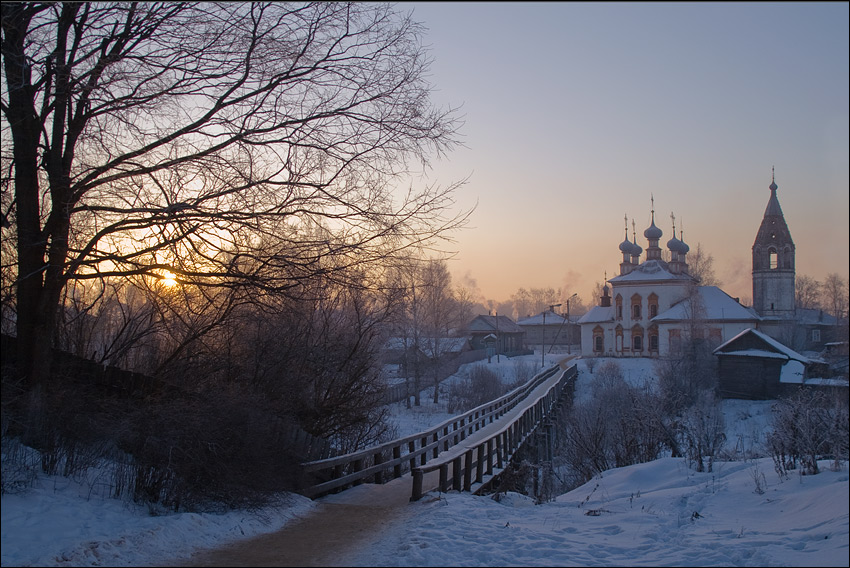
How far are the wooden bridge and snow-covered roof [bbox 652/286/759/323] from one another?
131ft

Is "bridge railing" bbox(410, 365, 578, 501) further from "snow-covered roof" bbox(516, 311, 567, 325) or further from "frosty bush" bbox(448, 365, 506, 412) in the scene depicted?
"snow-covered roof" bbox(516, 311, 567, 325)

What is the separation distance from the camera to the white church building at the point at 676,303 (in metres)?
52.4

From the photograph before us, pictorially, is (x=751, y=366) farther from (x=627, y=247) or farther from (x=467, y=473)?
(x=627, y=247)

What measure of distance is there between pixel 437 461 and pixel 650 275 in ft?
226

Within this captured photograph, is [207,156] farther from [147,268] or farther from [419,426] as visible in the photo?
[419,426]

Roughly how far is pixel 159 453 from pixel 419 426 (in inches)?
921

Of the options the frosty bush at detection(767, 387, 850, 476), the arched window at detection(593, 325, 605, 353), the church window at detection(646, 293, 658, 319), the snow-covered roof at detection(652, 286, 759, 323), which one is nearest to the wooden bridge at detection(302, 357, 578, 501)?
the frosty bush at detection(767, 387, 850, 476)

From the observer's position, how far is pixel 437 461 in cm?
1225

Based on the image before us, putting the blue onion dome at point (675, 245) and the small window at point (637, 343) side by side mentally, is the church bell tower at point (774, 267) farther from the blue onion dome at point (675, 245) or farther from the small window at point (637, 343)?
the blue onion dome at point (675, 245)

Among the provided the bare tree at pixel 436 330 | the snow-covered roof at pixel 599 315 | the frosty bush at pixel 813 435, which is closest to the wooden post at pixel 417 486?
the frosty bush at pixel 813 435

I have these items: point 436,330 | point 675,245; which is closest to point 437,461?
point 436,330

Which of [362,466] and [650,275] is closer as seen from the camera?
[362,466]

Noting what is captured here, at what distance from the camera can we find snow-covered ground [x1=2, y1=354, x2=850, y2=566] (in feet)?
20.7

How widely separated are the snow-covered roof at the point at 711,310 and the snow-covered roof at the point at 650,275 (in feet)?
12.4
